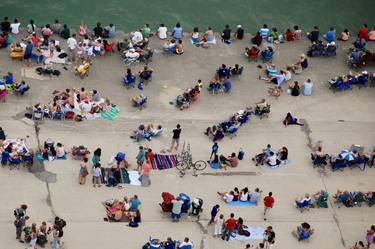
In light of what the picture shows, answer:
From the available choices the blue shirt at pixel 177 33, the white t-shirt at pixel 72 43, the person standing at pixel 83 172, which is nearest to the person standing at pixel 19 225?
the person standing at pixel 83 172

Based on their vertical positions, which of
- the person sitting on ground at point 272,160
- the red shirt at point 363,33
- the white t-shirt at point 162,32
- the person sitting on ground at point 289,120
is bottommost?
the person sitting on ground at point 272,160

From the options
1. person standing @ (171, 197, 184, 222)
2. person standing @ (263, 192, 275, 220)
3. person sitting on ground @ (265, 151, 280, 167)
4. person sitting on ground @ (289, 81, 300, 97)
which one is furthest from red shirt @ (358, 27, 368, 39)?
person standing @ (171, 197, 184, 222)

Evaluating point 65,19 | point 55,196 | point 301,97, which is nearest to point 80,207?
point 55,196

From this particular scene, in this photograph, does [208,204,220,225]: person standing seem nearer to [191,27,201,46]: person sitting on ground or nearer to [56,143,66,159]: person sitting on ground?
[56,143,66,159]: person sitting on ground

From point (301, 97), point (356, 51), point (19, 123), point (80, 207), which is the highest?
point (356, 51)

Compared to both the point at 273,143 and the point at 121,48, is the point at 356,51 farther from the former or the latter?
the point at 121,48

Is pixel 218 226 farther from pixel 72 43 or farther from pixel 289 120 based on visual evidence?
pixel 72 43

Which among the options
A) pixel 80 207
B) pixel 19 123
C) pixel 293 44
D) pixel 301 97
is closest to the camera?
pixel 80 207

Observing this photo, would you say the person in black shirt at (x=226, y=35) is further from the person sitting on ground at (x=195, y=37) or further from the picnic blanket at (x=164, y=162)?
the picnic blanket at (x=164, y=162)
